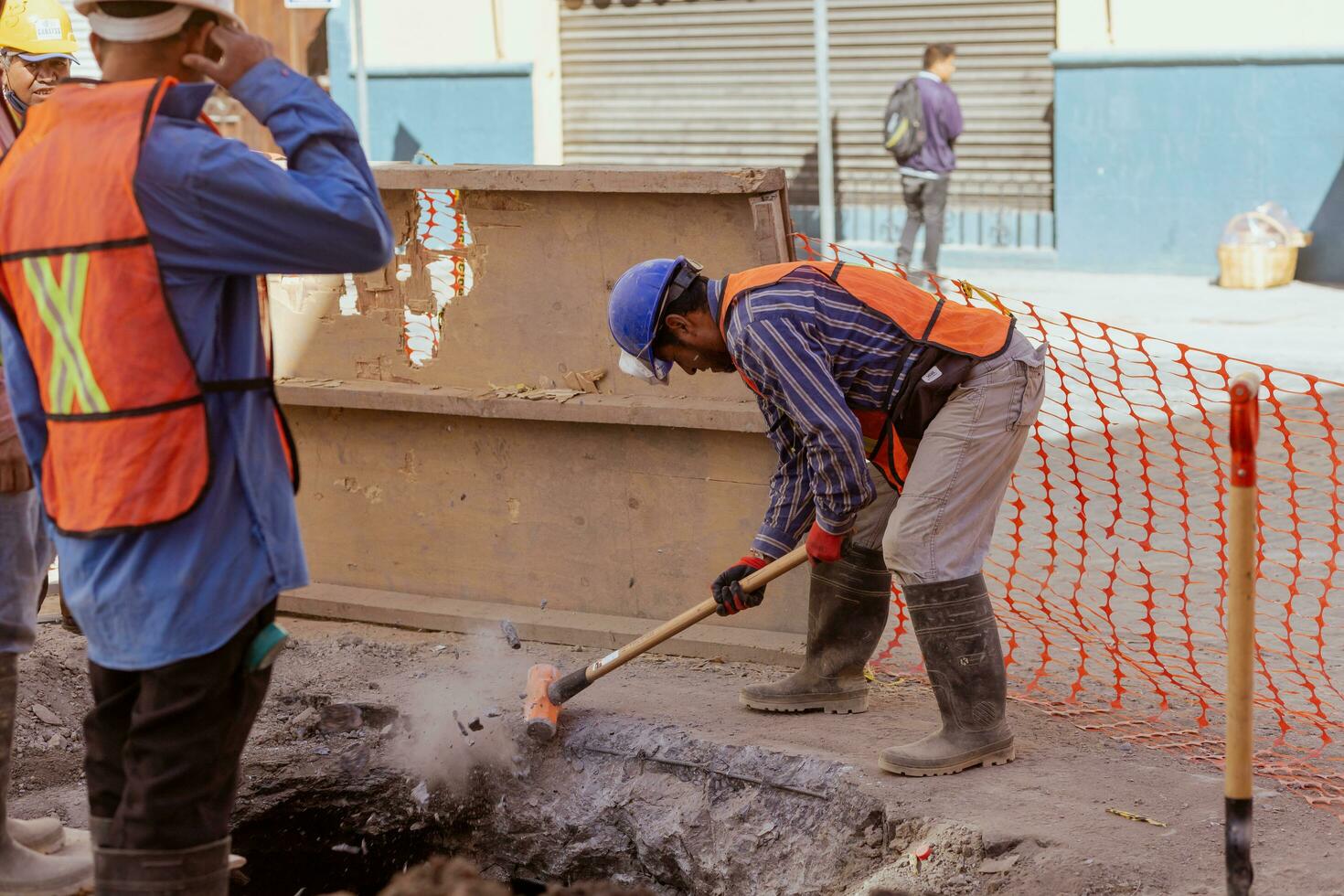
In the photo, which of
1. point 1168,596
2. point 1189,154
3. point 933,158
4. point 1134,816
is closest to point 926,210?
point 933,158

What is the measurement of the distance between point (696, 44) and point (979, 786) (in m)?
13.4

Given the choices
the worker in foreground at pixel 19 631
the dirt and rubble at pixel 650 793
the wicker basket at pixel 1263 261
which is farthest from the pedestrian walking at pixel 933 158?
the worker in foreground at pixel 19 631

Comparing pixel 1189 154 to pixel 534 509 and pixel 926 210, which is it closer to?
pixel 926 210

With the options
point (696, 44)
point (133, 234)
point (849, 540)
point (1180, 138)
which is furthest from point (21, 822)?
point (696, 44)

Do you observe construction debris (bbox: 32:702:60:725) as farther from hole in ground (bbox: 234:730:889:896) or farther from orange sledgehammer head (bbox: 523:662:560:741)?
orange sledgehammer head (bbox: 523:662:560:741)

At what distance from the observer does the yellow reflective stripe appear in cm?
260

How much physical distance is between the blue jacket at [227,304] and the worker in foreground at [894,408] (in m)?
1.43

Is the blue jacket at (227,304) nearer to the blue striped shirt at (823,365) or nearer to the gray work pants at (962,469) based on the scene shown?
the blue striped shirt at (823,365)

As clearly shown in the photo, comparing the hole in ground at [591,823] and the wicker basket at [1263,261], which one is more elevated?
the wicker basket at [1263,261]

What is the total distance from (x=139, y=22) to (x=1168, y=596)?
4.62m

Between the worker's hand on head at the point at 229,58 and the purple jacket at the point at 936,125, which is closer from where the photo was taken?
the worker's hand on head at the point at 229,58

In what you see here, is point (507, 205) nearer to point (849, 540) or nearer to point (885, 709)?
point (849, 540)

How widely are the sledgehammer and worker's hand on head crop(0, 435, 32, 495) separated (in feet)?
6.04

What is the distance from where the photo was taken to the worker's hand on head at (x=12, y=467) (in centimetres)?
341
